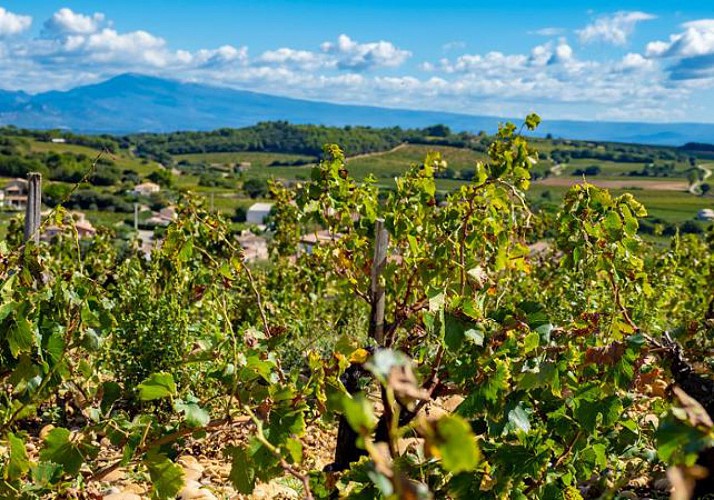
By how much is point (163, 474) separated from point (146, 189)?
75.0m

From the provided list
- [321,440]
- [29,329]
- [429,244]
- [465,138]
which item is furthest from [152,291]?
[465,138]

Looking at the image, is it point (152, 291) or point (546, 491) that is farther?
point (152, 291)

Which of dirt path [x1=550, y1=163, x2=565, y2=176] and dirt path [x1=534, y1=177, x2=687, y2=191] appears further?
dirt path [x1=550, y1=163, x2=565, y2=176]

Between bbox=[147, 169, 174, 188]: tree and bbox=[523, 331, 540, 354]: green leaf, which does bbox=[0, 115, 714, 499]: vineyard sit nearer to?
bbox=[523, 331, 540, 354]: green leaf

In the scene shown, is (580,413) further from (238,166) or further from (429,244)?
(238,166)

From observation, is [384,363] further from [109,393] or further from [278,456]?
[109,393]

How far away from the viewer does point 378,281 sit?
3684mm

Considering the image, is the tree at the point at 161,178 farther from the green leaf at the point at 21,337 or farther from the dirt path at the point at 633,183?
the green leaf at the point at 21,337

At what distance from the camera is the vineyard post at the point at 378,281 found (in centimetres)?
363

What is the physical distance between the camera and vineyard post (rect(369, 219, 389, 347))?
3633mm

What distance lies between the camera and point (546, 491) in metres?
2.40

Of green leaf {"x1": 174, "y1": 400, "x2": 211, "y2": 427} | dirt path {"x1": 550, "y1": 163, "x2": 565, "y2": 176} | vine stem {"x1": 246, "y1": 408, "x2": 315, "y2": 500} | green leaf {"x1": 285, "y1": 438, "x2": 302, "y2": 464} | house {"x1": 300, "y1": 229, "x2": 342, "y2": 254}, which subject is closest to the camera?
vine stem {"x1": 246, "y1": 408, "x2": 315, "y2": 500}

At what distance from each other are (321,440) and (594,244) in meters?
2.11

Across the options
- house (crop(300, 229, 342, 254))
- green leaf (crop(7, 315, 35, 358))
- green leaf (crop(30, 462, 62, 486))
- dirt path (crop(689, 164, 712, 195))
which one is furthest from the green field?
green leaf (crop(30, 462, 62, 486))
